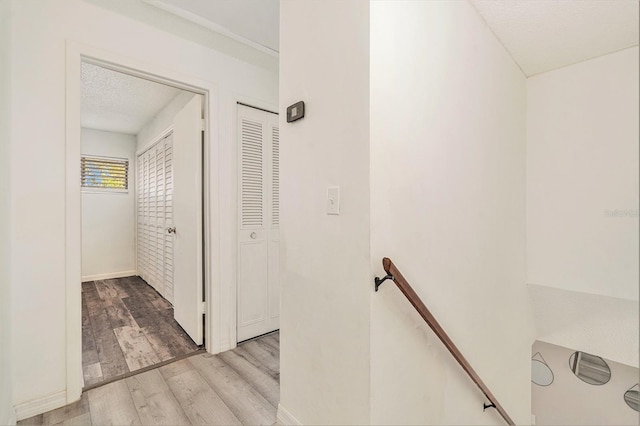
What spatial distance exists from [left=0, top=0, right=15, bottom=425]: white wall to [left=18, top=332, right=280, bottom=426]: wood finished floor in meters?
0.29

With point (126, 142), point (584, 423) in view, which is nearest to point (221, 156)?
point (584, 423)

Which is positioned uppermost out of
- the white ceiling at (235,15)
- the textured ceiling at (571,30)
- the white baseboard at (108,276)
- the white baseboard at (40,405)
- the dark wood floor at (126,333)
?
the white ceiling at (235,15)

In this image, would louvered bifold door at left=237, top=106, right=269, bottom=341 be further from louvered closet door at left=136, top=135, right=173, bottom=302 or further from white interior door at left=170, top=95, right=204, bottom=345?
louvered closet door at left=136, top=135, right=173, bottom=302

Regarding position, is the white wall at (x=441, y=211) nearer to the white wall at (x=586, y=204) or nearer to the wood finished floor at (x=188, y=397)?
the white wall at (x=586, y=204)

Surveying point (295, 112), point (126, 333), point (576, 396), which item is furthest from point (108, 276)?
point (576, 396)

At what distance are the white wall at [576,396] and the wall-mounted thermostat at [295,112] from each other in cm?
116

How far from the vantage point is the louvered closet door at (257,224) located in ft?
8.13

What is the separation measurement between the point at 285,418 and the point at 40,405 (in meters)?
1.35

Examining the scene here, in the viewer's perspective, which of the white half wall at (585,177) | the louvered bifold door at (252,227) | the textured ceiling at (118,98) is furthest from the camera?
the textured ceiling at (118,98)

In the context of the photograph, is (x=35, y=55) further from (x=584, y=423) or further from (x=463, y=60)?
(x=584, y=423)

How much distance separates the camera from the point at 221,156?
2.32 metres

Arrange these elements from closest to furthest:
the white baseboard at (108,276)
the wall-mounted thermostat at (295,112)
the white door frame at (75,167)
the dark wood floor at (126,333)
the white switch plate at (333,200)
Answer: the white switch plate at (333,200)
the wall-mounted thermostat at (295,112)
the white door frame at (75,167)
the dark wood floor at (126,333)
the white baseboard at (108,276)

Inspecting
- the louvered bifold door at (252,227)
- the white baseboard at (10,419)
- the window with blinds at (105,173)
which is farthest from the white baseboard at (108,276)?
the white baseboard at (10,419)

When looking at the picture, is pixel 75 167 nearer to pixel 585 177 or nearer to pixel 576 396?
pixel 585 177
